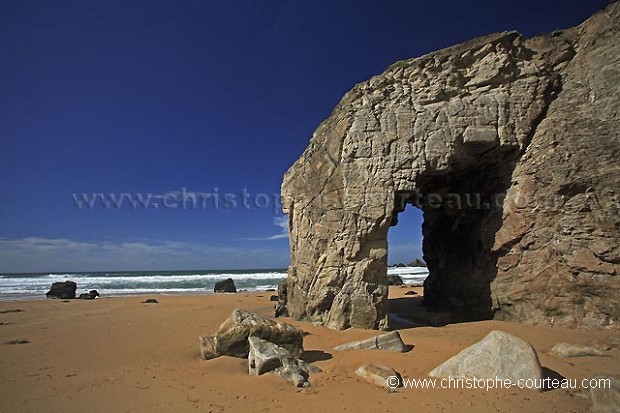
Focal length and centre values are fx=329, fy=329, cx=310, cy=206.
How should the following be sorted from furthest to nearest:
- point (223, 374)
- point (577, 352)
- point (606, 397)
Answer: point (577, 352) < point (223, 374) < point (606, 397)

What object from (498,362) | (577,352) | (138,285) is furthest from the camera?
(138,285)

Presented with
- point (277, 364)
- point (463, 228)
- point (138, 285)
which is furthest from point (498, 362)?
point (138, 285)

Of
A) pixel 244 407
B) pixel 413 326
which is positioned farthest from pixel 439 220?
pixel 244 407

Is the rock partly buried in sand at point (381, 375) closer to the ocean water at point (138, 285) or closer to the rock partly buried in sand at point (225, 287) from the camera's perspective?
the rock partly buried in sand at point (225, 287)

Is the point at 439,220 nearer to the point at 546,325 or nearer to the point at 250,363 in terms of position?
the point at 546,325

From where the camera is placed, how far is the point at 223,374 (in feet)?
17.2

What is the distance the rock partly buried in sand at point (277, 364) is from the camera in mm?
4941

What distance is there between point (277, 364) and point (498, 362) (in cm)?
323

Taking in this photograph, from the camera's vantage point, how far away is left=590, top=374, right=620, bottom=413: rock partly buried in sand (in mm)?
3570

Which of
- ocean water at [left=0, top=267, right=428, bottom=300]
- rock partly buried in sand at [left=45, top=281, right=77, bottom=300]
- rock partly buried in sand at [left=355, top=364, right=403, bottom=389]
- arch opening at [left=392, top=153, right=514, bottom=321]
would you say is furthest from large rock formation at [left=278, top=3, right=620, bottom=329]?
ocean water at [left=0, top=267, right=428, bottom=300]

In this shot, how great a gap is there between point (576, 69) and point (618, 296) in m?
6.08

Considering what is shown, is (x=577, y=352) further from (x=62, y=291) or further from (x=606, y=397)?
(x=62, y=291)

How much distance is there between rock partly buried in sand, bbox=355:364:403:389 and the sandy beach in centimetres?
12

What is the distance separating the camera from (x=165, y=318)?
11.3 meters
